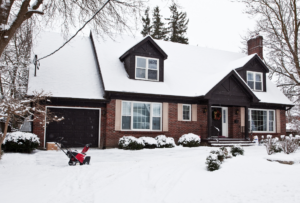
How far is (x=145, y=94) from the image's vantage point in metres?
15.1

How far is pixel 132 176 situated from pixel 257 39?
1791 centimetres

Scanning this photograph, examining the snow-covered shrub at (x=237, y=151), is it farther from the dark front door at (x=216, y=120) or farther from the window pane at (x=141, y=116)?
the dark front door at (x=216, y=120)

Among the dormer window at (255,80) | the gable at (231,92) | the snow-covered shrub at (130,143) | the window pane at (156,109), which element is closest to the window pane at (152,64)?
the window pane at (156,109)

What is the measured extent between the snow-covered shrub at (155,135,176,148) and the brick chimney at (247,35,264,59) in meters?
11.3

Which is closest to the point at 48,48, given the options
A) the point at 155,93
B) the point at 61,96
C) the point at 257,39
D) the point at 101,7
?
the point at 61,96

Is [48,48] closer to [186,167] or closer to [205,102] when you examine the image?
[205,102]

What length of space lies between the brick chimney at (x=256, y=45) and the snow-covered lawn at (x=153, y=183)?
49.8 feet

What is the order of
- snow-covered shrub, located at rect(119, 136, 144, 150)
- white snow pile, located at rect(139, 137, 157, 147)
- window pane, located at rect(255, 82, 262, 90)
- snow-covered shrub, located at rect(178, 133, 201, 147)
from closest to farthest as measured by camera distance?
snow-covered shrub, located at rect(119, 136, 144, 150), white snow pile, located at rect(139, 137, 157, 147), snow-covered shrub, located at rect(178, 133, 201, 147), window pane, located at rect(255, 82, 262, 90)

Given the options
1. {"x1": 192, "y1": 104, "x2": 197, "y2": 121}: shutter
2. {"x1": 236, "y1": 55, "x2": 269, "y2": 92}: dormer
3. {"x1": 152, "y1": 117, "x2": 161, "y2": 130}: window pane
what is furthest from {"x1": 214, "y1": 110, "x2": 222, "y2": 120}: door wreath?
{"x1": 152, "y1": 117, "x2": 161, "y2": 130}: window pane

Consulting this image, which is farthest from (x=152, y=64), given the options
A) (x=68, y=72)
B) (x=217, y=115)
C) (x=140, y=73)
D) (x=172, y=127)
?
(x=217, y=115)

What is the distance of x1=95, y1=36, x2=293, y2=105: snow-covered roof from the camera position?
1547cm

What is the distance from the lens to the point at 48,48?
17047mm

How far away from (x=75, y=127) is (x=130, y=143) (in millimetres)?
3056

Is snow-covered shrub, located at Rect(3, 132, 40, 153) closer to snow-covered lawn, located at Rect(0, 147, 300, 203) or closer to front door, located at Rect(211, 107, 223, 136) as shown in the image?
snow-covered lawn, located at Rect(0, 147, 300, 203)
